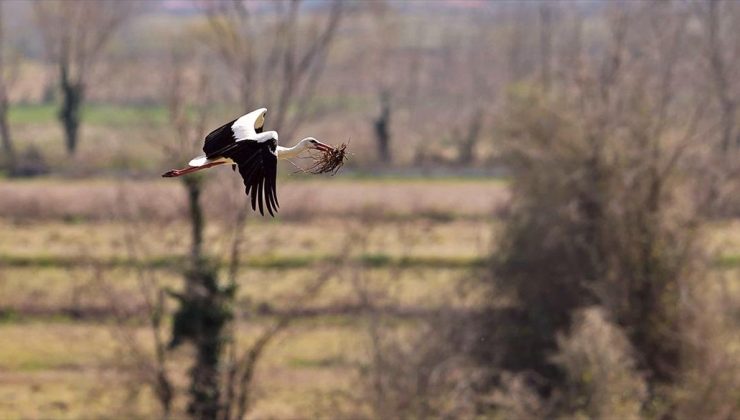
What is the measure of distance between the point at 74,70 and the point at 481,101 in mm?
21237

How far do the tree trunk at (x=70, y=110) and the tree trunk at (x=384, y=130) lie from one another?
42.3 feet

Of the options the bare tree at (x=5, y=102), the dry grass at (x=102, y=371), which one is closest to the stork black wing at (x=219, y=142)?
the dry grass at (x=102, y=371)

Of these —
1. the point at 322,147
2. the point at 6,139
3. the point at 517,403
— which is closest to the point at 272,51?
the point at 517,403

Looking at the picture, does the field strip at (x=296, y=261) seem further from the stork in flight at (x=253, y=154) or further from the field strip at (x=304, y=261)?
the stork in flight at (x=253, y=154)

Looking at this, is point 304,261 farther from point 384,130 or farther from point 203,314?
point 384,130

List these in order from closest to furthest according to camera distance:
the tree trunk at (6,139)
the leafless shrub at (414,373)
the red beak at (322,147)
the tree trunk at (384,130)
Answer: the red beak at (322,147), the leafless shrub at (414,373), the tree trunk at (6,139), the tree trunk at (384,130)

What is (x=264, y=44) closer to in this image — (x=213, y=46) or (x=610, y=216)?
(x=213, y=46)

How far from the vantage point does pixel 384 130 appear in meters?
60.9

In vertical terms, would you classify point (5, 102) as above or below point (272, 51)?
below

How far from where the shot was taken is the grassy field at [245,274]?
91.5 feet

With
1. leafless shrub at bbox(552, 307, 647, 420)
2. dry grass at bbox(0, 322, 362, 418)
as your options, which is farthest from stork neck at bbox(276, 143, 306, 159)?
dry grass at bbox(0, 322, 362, 418)

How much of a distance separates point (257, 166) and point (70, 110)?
4820 centimetres

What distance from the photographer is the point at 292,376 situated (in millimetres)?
30156

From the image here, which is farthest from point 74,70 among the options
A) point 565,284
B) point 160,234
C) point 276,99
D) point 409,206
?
point 565,284
